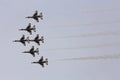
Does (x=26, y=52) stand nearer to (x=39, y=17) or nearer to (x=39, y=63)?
(x=39, y=63)

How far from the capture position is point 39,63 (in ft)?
144

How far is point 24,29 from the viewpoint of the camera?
45.4 metres

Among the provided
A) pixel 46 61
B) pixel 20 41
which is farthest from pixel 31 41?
pixel 46 61

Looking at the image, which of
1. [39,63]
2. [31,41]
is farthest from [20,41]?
[39,63]

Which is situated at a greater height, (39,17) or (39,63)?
(39,17)

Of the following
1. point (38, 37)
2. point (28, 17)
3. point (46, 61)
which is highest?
point (28, 17)

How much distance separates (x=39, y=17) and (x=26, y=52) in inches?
216

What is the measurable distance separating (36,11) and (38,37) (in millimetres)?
3875

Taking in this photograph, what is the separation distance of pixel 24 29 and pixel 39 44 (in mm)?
3352

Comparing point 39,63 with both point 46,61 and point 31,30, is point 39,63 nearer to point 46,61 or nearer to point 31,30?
point 46,61

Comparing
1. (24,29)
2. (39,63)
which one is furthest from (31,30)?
(39,63)

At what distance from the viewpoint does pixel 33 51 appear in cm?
4453

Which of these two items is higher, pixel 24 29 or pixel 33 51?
pixel 24 29

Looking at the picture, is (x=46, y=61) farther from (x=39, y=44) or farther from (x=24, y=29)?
(x=24, y=29)
